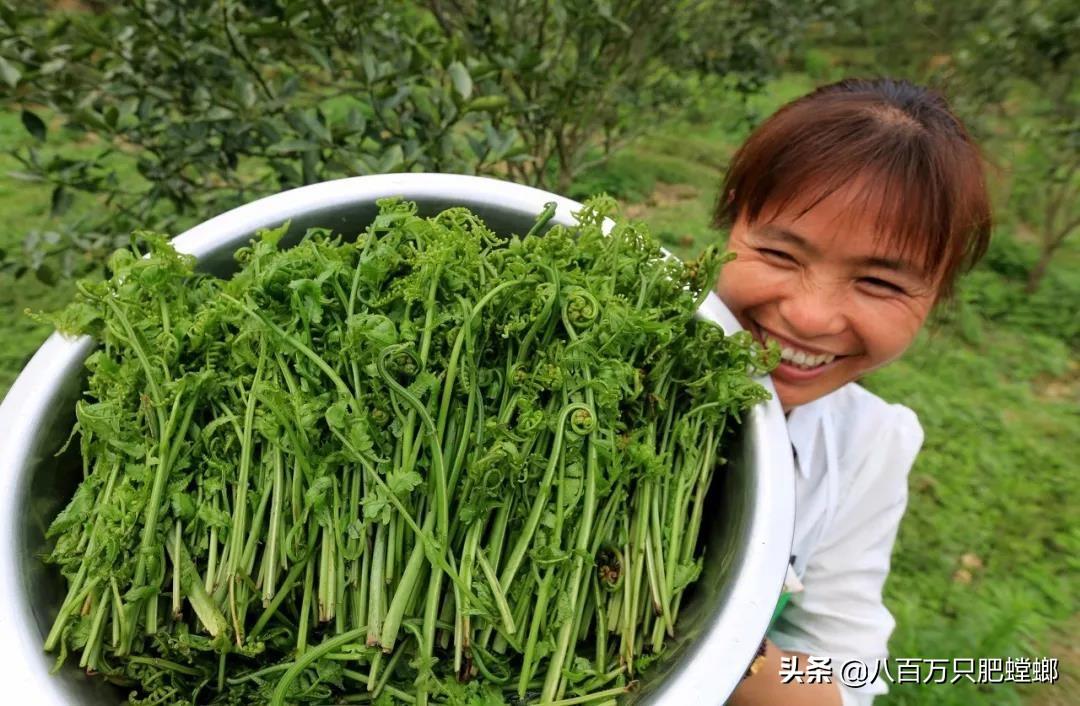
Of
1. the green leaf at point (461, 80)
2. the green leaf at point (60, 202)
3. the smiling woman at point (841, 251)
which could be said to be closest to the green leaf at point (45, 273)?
the green leaf at point (60, 202)

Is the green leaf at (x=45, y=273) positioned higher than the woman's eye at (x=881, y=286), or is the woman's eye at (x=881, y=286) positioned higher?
the woman's eye at (x=881, y=286)

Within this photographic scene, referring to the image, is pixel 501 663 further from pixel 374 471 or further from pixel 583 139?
pixel 583 139

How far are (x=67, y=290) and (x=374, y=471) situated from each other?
11.2ft

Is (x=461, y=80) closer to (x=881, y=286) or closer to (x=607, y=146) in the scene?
(x=881, y=286)

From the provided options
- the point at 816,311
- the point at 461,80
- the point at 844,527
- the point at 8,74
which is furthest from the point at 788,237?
A: the point at 8,74

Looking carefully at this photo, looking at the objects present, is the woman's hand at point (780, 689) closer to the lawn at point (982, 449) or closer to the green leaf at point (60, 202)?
the lawn at point (982, 449)

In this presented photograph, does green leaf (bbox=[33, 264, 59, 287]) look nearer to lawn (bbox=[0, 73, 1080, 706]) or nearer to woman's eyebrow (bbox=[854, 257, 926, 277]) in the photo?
lawn (bbox=[0, 73, 1080, 706])

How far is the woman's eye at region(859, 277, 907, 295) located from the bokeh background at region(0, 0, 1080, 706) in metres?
0.48

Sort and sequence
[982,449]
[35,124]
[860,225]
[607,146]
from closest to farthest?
[860,225]
[35,124]
[982,449]
[607,146]

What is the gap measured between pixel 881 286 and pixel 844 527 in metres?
0.64

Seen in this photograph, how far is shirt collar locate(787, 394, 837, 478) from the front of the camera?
66.3 inches

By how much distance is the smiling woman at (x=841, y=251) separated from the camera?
1347 millimetres

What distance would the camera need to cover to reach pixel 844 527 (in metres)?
1.73

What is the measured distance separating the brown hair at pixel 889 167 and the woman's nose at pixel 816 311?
0.48 feet
